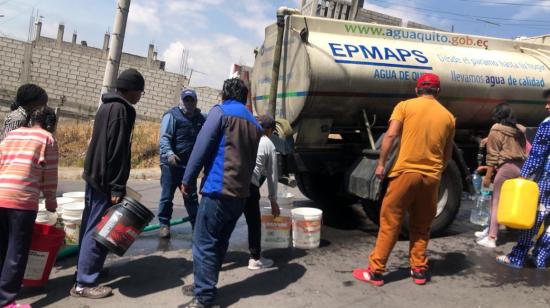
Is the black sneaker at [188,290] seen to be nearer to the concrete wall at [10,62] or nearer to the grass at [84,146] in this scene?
the grass at [84,146]

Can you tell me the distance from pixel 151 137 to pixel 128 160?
9.08 meters

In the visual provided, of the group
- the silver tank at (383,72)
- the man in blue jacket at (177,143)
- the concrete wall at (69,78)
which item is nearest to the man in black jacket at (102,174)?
the man in blue jacket at (177,143)

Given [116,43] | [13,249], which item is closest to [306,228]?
[13,249]

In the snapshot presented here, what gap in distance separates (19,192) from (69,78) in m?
16.0

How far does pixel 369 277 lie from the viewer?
3934mm

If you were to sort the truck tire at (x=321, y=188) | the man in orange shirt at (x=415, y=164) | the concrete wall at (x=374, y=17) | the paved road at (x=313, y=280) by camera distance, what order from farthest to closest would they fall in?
the concrete wall at (x=374, y=17), the truck tire at (x=321, y=188), the man in orange shirt at (x=415, y=164), the paved road at (x=313, y=280)

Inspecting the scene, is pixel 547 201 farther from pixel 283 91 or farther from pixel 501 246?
pixel 283 91

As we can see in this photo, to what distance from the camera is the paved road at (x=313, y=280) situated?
3529 millimetres

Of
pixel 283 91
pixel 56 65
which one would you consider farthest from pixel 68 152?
pixel 283 91

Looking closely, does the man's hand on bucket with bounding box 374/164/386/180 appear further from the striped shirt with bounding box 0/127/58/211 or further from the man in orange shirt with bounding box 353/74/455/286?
the striped shirt with bounding box 0/127/58/211

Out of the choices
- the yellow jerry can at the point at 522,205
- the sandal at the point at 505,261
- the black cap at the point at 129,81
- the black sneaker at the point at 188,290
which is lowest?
the black sneaker at the point at 188,290

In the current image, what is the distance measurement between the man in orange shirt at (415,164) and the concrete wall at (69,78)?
14749 mm

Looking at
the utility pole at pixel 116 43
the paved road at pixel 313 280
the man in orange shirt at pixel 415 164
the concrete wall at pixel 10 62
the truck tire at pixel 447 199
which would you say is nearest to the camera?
the paved road at pixel 313 280

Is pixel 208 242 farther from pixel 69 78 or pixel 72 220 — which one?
pixel 69 78
